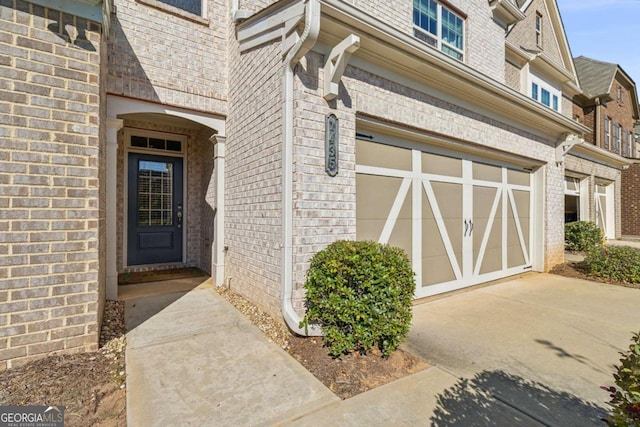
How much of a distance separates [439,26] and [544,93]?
17.7 ft

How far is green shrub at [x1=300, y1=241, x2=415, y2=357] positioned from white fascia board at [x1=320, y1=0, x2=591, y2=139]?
252 cm

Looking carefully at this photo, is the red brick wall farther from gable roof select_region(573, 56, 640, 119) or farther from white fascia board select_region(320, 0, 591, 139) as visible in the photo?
white fascia board select_region(320, 0, 591, 139)

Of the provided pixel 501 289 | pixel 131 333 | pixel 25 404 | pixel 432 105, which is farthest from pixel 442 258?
pixel 25 404

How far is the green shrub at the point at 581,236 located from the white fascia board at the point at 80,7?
1235 centimetres

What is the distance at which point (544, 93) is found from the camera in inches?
380

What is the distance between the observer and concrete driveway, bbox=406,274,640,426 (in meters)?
2.30

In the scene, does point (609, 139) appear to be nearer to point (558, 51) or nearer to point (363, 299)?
point (558, 51)

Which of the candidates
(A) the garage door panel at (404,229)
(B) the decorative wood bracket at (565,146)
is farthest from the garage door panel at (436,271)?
(B) the decorative wood bracket at (565,146)

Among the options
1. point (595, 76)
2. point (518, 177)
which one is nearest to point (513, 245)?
point (518, 177)

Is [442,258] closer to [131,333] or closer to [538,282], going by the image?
[538,282]

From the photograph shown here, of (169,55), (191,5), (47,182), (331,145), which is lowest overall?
(47,182)

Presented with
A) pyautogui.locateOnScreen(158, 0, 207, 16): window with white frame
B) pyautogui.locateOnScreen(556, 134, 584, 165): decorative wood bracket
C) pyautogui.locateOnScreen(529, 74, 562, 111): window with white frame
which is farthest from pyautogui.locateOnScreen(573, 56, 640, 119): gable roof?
pyautogui.locateOnScreen(158, 0, 207, 16): window with white frame

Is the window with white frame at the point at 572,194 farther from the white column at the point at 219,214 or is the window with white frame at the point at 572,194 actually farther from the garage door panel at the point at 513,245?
the white column at the point at 219,214

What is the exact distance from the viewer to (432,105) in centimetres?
488
